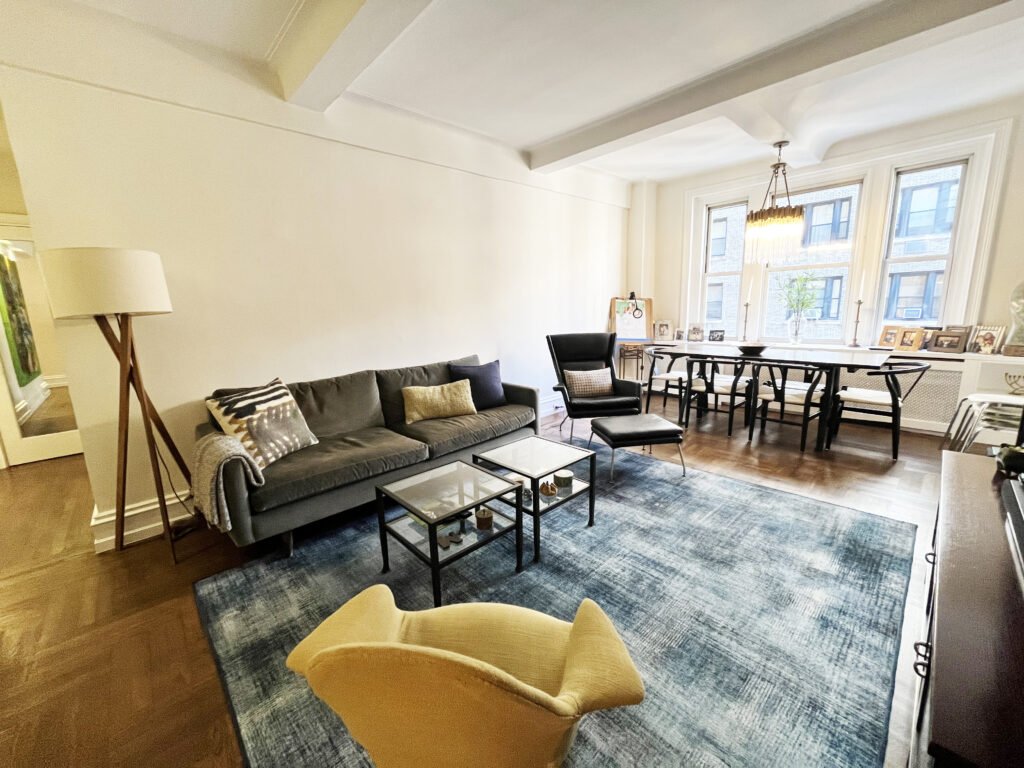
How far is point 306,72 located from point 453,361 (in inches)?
83.9

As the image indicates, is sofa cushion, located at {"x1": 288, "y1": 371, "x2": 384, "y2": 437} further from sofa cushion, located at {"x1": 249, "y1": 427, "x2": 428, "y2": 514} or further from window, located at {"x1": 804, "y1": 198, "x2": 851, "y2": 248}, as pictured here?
window, located at {"x1": 804, "y1": 198, "x2": 851, "y2": 248}

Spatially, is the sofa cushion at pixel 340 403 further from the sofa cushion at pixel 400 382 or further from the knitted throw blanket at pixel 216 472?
the knitted throw blanket at pixel 216 472

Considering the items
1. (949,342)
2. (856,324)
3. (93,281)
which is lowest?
(949,342)

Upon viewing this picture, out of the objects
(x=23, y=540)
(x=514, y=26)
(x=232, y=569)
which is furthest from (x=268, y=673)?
(x=514, y=26)

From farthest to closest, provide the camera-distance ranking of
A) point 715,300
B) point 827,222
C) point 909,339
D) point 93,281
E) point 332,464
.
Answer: point 715,300 < point 827,222 < point 909,339 < point 332,464 < point 93,281

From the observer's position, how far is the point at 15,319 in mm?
3674

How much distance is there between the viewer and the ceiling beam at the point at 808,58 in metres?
2.03

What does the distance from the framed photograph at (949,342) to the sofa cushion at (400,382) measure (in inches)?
170

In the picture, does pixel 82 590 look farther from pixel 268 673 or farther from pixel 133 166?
pixel 133 166

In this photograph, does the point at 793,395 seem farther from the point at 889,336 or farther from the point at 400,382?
the point at 400,382

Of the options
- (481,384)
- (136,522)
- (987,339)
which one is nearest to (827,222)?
(987,339)

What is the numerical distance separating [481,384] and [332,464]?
144 cm

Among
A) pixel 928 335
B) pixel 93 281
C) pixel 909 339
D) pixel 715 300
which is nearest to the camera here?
pixel 93 281

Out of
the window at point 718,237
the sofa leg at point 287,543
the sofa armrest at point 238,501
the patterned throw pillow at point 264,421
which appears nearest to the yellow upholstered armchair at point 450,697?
the sofa armrest at point 238,501
